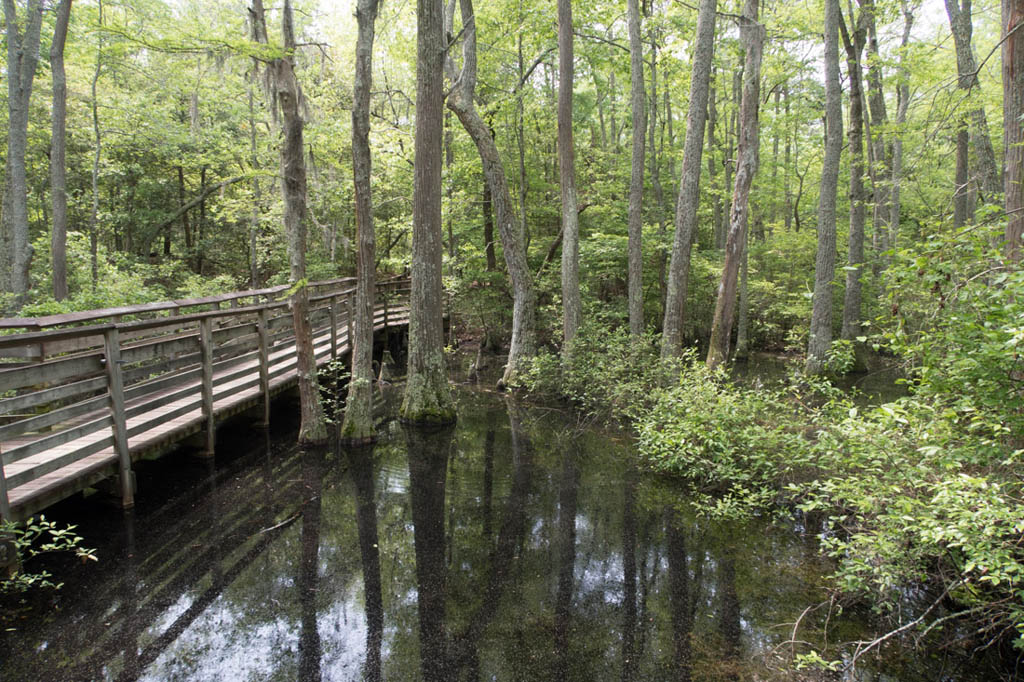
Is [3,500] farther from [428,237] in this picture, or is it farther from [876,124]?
[876,124]

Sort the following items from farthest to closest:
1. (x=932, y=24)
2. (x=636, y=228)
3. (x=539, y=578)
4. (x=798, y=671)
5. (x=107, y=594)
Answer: (x=932, y=24)
(x=636, y=228)
(x=539, y=578)
(x=107, y=594)
(x=798, y=671)

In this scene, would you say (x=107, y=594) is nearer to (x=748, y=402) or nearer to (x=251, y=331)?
(x=251, y=331)

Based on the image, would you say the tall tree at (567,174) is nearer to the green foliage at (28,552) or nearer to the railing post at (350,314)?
the railing post at (350,314)

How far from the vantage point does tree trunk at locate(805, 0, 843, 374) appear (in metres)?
11.7

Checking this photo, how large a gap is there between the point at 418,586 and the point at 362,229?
5.31 metres

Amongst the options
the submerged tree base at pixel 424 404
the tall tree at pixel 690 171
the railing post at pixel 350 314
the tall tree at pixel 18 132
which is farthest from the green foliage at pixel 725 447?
the tall tree at pixel 18 132

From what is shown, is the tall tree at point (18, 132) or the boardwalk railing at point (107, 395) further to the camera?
the tall tree at point (18, 132)

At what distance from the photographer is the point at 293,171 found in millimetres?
7152

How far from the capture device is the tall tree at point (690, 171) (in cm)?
910

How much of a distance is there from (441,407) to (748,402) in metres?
5.08

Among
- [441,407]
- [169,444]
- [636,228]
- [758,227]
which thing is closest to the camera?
[169,444]

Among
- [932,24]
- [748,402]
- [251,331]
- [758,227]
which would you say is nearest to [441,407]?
[251,331]

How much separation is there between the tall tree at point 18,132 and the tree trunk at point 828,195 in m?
17.2

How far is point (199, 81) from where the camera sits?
19297 millimetres
